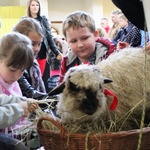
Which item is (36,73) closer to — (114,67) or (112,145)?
(114,67)

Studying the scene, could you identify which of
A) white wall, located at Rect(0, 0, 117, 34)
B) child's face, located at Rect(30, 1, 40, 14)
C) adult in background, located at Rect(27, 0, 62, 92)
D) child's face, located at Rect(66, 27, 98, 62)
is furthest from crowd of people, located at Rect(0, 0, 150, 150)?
white wall, located at Rect(0, 0, 117, 34)

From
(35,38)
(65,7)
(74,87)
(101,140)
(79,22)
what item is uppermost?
(65,7)

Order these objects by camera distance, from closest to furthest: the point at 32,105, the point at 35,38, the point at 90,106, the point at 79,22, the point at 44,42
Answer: the point at 90,106
the point at 32,105
the point at 79,22
the point at 35,38
the point at 44,42

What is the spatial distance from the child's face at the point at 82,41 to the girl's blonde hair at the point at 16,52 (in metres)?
0.29

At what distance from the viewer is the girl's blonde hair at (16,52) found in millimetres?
1260

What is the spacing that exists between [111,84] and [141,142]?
322 mm

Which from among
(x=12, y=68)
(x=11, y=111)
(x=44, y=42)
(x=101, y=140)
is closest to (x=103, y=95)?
(x=101, y=140)

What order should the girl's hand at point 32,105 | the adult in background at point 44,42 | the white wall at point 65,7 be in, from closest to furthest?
1. the girl's hand at point 32,105
2. the adult in background at point 44,42
3. the white wall at point 65,7

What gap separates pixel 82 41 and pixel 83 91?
0.57 meters

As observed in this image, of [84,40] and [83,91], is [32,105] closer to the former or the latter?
[83,91]

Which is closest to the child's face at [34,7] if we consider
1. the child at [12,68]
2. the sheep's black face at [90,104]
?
the child at [12,68]

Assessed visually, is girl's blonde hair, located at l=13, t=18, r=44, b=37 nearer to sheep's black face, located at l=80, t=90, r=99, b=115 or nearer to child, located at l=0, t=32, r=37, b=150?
child, located at l=0, t=32, r=37, b=150

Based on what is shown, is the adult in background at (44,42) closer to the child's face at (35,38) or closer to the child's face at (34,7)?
the child's face at (34,7)

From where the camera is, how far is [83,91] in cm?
101
